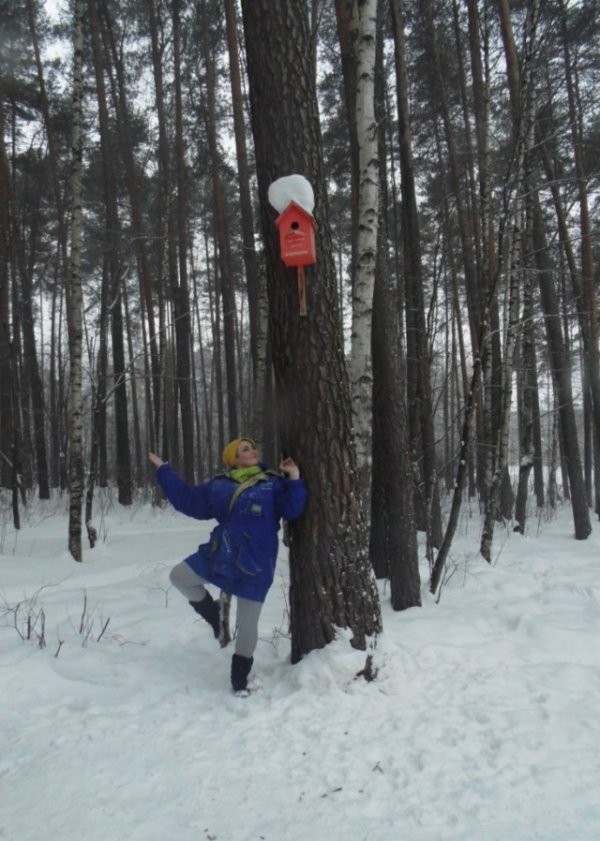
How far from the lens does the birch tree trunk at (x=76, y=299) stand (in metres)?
6.39

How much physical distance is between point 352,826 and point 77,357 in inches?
240

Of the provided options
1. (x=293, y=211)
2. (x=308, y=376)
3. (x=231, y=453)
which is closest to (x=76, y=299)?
(x=231, y=453)

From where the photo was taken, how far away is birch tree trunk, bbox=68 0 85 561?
6.39 meters

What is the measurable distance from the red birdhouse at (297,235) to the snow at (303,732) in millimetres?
2136

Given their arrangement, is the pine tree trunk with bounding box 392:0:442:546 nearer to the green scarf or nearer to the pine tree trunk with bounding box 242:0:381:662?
the pine tree trunk with bounding box 242:0:381:662

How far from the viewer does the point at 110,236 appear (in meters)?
12.5

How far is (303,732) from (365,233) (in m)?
3.26

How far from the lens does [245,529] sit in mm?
Result: 3088

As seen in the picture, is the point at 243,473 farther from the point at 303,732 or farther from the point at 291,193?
the point at 291,193

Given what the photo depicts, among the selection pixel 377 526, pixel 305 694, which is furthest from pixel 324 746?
pixel 377 526

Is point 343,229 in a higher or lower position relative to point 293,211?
higher

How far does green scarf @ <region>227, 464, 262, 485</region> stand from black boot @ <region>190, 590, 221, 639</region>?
2.43ft

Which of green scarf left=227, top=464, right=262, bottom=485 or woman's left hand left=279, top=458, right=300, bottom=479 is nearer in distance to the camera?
woman's left hand left=279, top=458, right=300, bottom=479

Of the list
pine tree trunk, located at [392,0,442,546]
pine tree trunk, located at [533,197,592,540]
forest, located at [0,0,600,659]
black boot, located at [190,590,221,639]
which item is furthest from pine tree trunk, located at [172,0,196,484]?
black boot, located at [190,590,221,639]
